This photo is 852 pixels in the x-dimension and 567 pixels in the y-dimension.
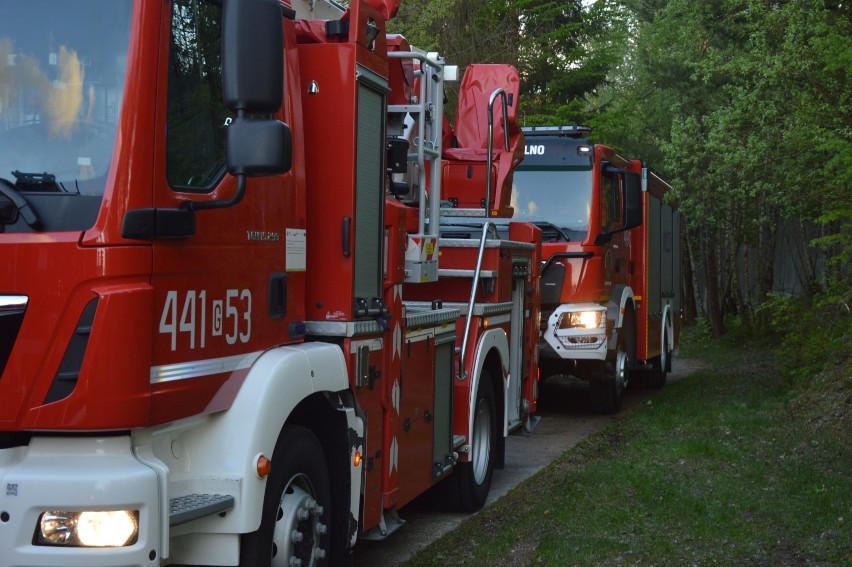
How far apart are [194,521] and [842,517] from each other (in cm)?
503

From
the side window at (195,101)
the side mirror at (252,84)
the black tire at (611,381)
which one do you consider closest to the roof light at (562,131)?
the black tire at (611,381)

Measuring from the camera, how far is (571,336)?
41.8ft

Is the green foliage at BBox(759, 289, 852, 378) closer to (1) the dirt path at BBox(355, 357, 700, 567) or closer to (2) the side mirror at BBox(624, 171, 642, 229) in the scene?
(1) the dirt path at BBox(355, 357, 700, 567)

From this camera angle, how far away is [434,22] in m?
21.8

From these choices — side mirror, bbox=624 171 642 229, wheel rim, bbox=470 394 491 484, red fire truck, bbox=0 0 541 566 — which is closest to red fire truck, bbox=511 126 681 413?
side mirror, bbox=624 171 642 229

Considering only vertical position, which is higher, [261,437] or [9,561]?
[261,437]

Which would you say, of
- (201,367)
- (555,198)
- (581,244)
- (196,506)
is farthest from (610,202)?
(196,506)

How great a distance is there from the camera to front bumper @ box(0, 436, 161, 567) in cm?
379

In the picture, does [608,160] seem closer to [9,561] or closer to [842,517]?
[842,517]

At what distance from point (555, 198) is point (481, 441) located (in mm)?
5262

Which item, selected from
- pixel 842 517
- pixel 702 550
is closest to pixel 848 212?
pixel 842 517

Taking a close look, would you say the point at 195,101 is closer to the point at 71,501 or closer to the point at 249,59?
the point at 249,59

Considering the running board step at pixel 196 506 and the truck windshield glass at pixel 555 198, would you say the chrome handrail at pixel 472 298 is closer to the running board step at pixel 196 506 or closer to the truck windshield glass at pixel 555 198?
the running board step at pixel 196 506

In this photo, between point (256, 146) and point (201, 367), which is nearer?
point (256, 146)
